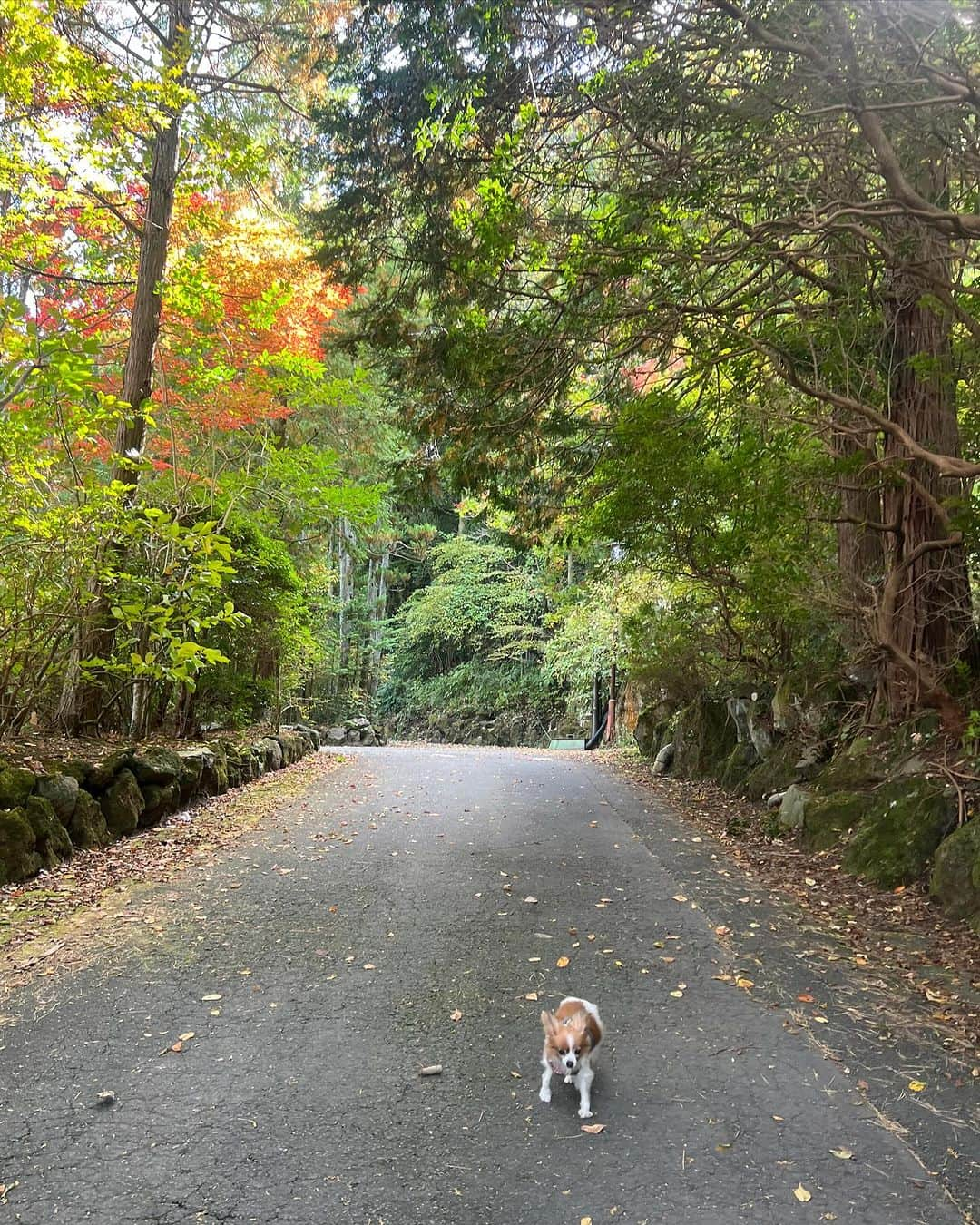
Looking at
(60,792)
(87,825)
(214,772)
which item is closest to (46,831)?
(60,792)

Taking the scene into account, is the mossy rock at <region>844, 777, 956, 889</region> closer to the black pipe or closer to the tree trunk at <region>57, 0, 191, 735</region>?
the tree trunk at <region>57, 0, 191, 735</region>

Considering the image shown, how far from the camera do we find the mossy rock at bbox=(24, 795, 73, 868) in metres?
5.91

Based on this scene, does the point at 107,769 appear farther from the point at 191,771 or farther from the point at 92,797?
the point at 191,771

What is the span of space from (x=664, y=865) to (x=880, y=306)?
219 inches

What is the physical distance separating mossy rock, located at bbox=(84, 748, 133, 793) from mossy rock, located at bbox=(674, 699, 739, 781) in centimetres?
733

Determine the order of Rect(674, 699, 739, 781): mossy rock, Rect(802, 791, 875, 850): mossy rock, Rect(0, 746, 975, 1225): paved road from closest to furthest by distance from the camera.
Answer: Rect(0, 746, 975, 1225): paved road → Rect(802, 791, 875, 850): mossy rock → Rect(674, 699, 739, 781): mossy rock

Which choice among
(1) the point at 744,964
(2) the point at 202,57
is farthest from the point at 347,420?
(1) the point at 744,964

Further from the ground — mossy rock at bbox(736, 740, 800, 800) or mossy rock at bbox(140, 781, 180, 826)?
mossy rock at bbox(736, 740, 800, 800)

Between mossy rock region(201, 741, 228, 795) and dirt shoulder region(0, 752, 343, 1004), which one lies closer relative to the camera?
dirt shoulder region(0, 752, 343, 1004)

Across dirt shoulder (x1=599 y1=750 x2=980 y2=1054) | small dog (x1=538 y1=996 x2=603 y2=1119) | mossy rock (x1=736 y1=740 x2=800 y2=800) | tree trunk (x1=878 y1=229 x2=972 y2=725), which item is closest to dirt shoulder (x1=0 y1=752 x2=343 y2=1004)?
small dog (x1=538 y1=996 x2=603 y2=1119)

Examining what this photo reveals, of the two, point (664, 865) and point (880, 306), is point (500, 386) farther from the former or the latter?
point (664, 865)

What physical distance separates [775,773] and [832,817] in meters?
2.02

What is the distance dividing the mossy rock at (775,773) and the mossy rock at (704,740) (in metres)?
1.36

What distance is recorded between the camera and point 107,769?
277 inches
